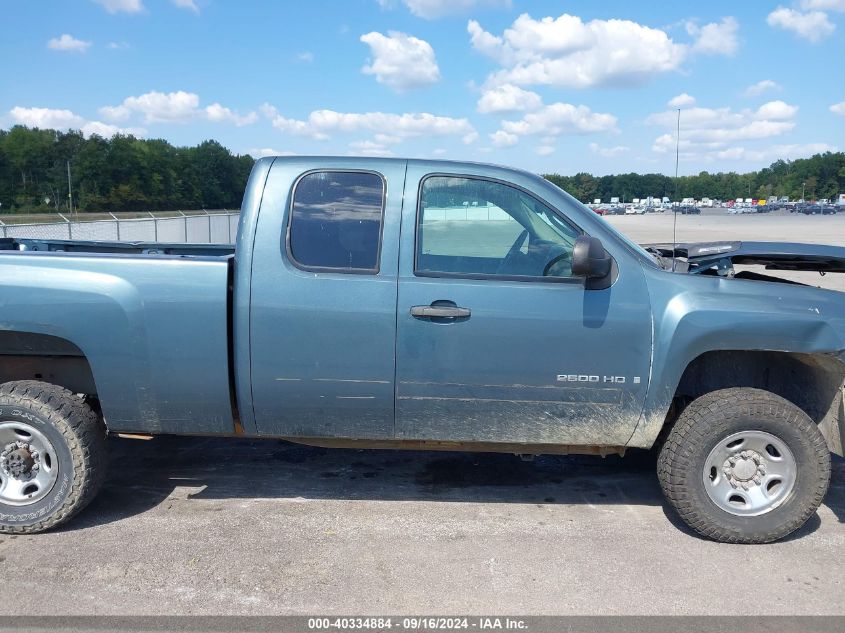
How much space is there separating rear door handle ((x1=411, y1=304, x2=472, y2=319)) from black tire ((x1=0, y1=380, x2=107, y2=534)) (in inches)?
75.8

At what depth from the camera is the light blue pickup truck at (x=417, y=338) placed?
358cm

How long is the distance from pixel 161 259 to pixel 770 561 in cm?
356

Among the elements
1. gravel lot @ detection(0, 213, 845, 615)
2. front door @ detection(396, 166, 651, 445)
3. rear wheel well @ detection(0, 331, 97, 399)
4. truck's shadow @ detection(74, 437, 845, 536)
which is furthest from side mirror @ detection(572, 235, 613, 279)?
rear wheel well @ detection(0, 331, 97, 399)

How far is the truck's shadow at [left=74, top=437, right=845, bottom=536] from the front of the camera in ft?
14.2

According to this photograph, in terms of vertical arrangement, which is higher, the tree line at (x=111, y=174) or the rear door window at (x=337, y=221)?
the tree line at (x=111, y=174)

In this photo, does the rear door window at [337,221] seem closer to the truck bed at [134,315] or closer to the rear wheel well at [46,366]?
the truck bed at [134,315]

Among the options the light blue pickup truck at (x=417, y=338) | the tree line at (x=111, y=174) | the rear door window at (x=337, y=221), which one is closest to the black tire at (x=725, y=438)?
the light blue pickup truck at (x=417, y=338)

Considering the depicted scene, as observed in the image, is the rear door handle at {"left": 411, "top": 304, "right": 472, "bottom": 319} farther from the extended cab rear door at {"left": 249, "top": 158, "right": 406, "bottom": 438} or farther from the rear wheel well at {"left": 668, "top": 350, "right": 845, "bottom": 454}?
the rear wheel well at {"left": 668, "top": 350, "right": 845, "bottom": 454}

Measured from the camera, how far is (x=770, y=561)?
3.63 metres

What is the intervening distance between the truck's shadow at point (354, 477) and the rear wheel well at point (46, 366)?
77 cm

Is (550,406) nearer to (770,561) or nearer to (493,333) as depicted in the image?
(493,333)

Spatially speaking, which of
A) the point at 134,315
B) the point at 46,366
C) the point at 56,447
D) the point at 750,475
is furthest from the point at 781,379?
the point at 46,366

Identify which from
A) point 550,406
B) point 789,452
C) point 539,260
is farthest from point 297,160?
point 789,452

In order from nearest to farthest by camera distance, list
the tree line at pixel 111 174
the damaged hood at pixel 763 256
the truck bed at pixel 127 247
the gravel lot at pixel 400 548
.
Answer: the gravel lot at pixel 400 548, the damaged hood at pixel 763 256, the truck bed at pixel 127 247, the tree line at pixel 111 174
